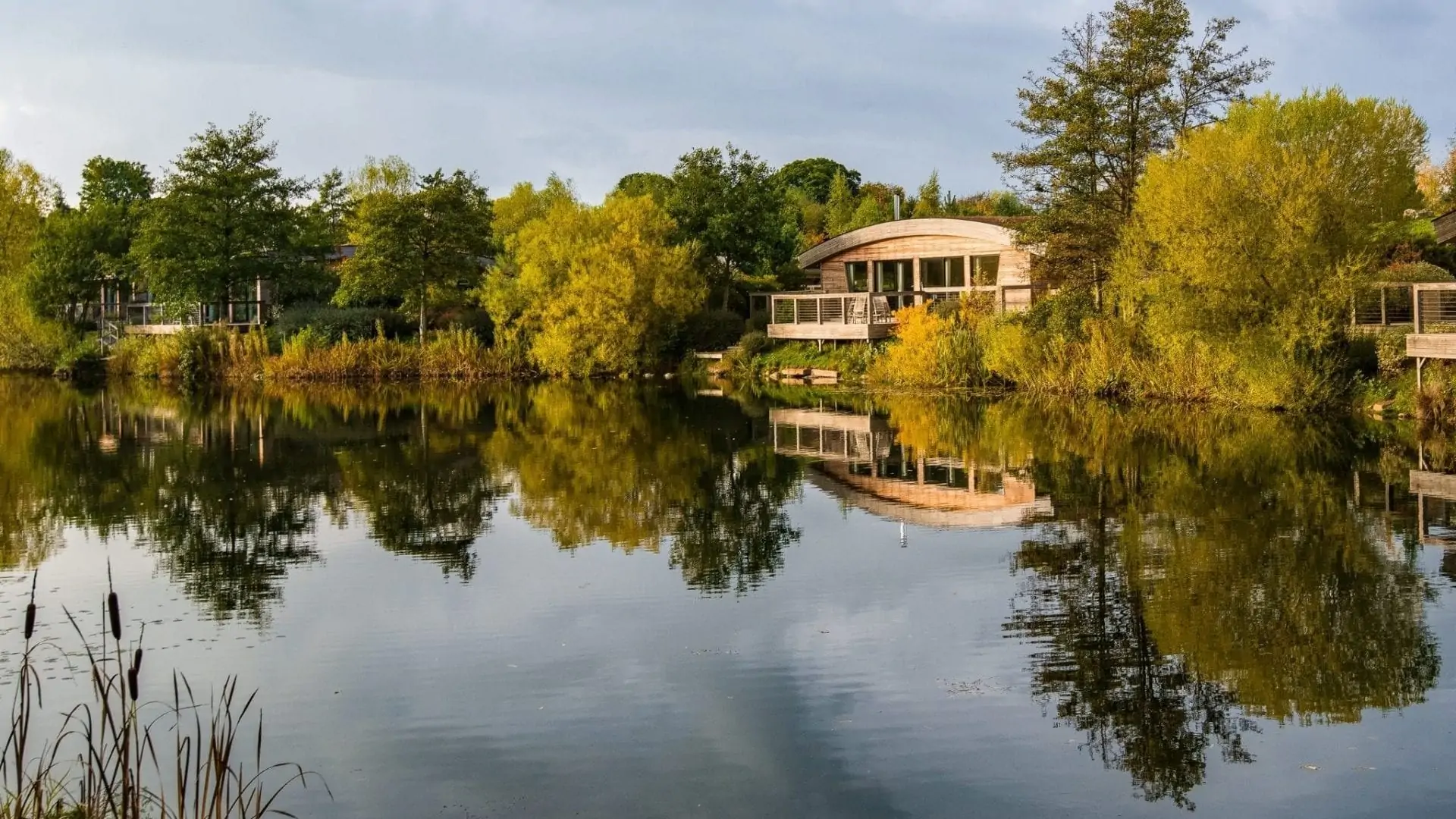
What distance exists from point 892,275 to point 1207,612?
3206 cm

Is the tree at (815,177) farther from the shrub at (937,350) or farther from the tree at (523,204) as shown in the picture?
the shrub at (937,350)

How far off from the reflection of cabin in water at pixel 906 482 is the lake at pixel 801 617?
0.09 meters

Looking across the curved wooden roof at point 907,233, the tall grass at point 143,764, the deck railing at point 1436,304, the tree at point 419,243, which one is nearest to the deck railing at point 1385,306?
the deck railing at point 1436,304

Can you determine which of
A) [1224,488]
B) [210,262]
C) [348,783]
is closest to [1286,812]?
[348,783]

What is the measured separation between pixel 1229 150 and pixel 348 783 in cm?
2172

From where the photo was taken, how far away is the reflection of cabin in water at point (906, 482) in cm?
1492

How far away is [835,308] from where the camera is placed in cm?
3716

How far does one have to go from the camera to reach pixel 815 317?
37.7 m

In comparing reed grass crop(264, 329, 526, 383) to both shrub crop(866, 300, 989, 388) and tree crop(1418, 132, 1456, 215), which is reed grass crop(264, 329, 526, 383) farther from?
tree crop(1418, 132, 1456, 215)

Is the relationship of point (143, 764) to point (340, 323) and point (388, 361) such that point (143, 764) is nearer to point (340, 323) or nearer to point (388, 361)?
point (388, 361)

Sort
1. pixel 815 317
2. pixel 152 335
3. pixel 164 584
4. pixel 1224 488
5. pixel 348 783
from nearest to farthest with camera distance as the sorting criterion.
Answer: pixel 348 783 → pixel 164 584 → pixel 1224 488 → pixel 815 317 → pixel 152 335

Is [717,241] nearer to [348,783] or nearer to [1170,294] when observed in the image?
[1170,294]

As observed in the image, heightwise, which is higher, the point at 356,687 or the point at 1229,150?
the point at 1229,150

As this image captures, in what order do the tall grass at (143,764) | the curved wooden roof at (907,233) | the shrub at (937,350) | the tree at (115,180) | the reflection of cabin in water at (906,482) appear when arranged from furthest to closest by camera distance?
the tree at (115,180) < the curved wooden roof at (907,233) < the shrub at (937,350) < the reflection of cabin in water at (906,482) < the tall grass at (143,764)
